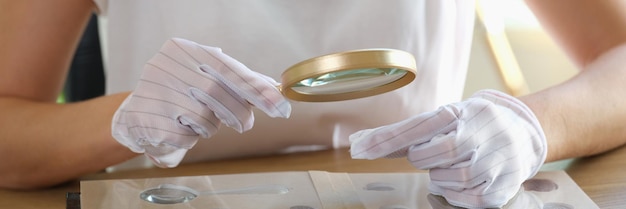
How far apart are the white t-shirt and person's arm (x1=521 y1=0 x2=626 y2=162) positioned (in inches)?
5.6

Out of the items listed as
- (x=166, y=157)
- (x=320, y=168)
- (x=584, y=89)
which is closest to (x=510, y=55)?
(x=584, y=89)

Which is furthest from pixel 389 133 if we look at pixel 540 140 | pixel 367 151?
pixel 540 140

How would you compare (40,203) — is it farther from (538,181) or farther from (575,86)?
(575,86)

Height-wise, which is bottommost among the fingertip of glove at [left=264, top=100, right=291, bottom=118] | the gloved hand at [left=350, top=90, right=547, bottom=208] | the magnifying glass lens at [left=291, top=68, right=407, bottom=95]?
the gloved hand at [left=350, top=90, right=547, bottom=208]

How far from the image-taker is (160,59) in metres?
0.70

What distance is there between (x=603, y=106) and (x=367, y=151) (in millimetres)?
352

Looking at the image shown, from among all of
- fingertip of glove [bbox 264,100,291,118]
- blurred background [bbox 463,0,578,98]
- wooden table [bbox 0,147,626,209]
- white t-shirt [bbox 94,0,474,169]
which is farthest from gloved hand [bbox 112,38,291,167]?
blurred background [bbox 463,0,578,98]

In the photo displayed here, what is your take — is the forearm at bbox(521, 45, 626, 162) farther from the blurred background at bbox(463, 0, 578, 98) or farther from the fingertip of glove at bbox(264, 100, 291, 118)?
the blurred background at bbox(463, 0, 578, 98)

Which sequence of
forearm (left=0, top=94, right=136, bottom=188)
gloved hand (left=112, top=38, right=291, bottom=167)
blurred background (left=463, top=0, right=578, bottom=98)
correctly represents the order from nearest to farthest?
gloved hand (left=112, top=38, right=291, bottom=167) < forearm (left=0, top=94, right=136, bottom=188) < blurred background (left=463, top=0, right=578, bottom=98)

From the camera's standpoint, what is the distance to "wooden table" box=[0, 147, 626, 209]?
2.48 feet

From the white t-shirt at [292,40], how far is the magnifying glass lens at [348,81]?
303 millimetres

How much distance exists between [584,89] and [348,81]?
1.29 ft

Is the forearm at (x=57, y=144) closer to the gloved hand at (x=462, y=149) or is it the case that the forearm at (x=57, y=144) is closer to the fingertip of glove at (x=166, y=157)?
the fingertip of glove at (x=166, y=157)

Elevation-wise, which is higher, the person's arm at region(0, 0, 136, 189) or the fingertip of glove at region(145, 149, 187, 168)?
the person's arm at region(0, 0, 136, 189)
